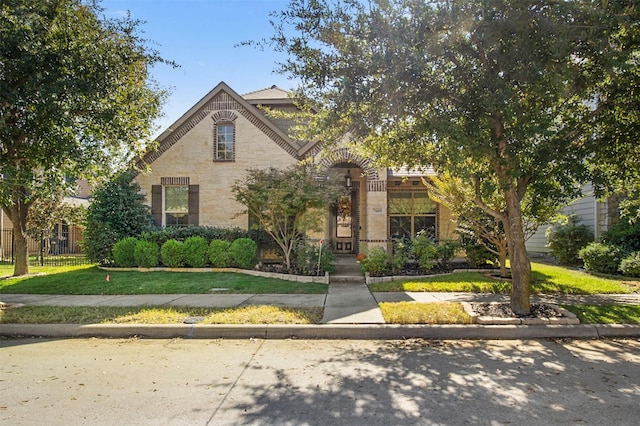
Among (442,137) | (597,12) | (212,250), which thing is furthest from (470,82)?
(212,250)

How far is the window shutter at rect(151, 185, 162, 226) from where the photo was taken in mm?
15688

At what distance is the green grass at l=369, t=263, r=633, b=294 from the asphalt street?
3.45 metres

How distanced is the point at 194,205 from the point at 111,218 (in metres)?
2.82

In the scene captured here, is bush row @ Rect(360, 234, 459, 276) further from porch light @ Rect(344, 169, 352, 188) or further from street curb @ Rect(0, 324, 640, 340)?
street curb @ Rect(0, 324, 640, 340)

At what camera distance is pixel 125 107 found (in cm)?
930

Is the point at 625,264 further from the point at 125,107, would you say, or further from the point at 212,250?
the point at 125,107

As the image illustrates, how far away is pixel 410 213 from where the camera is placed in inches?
668

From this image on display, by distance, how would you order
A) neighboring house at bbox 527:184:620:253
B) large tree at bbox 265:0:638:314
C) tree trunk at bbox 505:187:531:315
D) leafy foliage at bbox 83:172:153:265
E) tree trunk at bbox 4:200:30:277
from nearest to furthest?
1. large tree at bbox 265:0:638:314
2. tree trunk at bbox 505:187:531:315
3. tree trunk at bbox 4:200:30:277
4. neighboring house at bbox 527:184:620:253
5. leafy foliage at bbox 83:172:153:265

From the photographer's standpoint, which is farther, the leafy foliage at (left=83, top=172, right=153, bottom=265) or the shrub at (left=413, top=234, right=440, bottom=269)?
the leafy foliage at (left=83, top=172, right=153, bottom=265)

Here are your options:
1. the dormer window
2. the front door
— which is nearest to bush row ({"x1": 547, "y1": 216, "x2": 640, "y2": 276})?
the front door

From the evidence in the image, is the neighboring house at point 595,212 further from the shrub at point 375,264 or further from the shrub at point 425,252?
the shrub at point 375,264

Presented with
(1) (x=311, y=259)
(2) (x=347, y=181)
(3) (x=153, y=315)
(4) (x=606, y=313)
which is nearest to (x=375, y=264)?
(1) (x=311, y=259)

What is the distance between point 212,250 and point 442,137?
29.2ft

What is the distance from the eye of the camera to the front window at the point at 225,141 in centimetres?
1570
